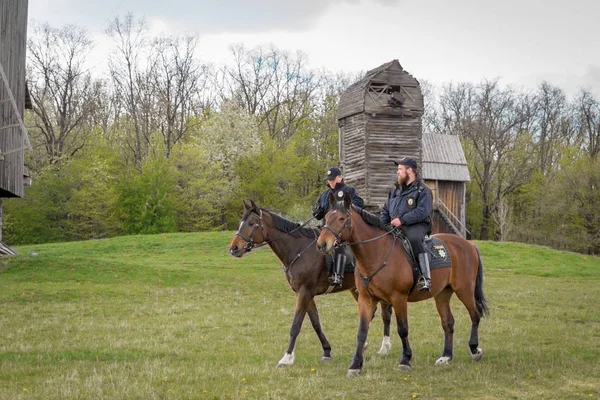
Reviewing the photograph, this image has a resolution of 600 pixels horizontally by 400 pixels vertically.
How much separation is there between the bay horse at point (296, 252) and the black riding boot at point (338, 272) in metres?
0.26

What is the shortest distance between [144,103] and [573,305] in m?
50.8

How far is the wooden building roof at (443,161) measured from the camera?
49.5m

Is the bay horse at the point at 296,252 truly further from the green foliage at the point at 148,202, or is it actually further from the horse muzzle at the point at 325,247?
the green foliage at the point at 148,202

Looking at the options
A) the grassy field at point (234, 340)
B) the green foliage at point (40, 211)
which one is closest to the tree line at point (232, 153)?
the green foliage at point (40, 211)

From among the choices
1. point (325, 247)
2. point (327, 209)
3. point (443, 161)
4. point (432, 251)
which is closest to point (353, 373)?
point (325, 247)

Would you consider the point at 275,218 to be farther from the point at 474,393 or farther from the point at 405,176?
the point at 474,393

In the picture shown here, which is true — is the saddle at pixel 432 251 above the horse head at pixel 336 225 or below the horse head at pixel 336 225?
below

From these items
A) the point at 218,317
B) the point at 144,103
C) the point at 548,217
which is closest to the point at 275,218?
the point at 218,317

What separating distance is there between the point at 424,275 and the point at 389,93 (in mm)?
31413

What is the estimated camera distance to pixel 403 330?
951 cm

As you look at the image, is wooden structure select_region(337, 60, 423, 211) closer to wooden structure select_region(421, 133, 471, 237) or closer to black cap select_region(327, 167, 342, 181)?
wooden structure select_region(421, 133, 471, 237)

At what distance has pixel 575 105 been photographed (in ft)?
207

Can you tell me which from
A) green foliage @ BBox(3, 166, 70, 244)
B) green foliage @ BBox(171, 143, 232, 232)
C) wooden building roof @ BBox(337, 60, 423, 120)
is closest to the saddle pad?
wooden building roof @ BBox(337, 60, 423, 120)

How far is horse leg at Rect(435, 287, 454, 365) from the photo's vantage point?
400 inches
